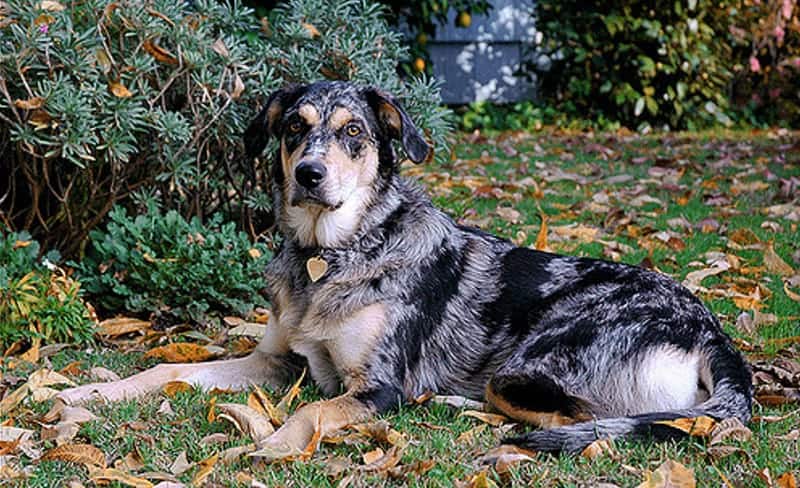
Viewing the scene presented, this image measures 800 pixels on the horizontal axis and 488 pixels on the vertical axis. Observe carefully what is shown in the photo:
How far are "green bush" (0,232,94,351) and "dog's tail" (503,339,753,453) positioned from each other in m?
2.48

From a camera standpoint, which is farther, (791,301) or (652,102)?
(652,102)

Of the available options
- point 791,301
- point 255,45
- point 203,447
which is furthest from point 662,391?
point 255,45

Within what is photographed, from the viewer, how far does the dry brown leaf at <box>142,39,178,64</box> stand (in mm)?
5164

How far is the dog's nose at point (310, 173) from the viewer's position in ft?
13.4

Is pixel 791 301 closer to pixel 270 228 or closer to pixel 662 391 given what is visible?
pixel 662 391

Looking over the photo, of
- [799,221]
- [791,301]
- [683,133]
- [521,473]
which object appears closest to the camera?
[521,473]

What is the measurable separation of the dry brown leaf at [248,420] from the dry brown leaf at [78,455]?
50 centimetres

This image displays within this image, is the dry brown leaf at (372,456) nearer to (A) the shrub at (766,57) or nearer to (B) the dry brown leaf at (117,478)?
(B) the dry brown leaf at (117,478)

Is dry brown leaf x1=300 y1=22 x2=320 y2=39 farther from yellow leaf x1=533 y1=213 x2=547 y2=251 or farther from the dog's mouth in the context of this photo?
yellow leaf x1=533 y1=213 x2=547 y2=251

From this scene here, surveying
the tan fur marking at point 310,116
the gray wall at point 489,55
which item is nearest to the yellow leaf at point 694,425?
the tan fur marking at point 310,116

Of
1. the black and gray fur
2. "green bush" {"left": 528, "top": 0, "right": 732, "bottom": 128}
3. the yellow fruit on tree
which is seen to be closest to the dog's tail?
the black and gray fur

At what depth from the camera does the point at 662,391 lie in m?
3.82

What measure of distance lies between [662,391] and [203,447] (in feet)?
5.73

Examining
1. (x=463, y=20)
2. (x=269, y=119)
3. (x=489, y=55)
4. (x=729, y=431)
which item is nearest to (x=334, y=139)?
(x=269, y=119)
